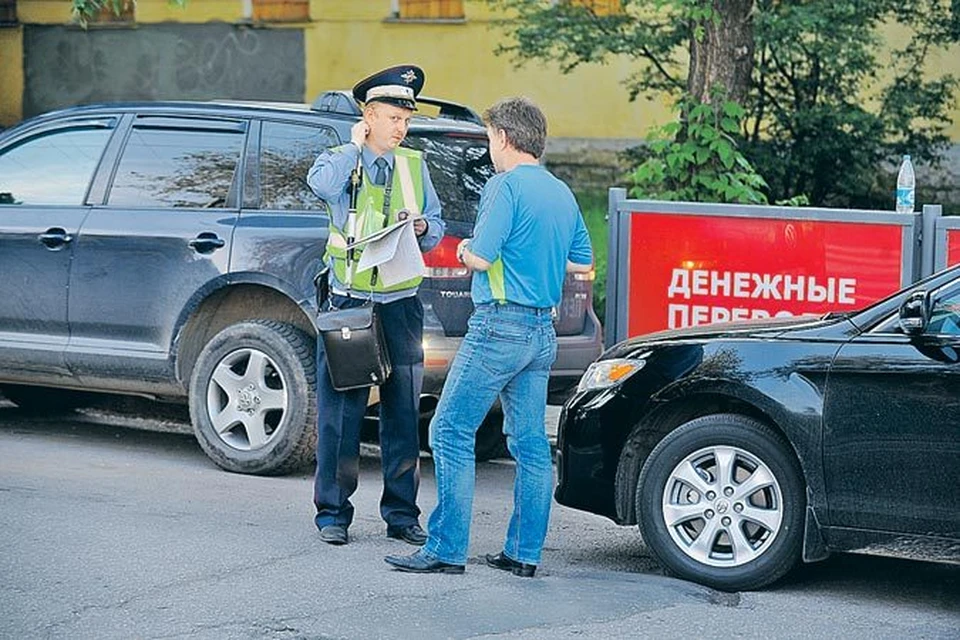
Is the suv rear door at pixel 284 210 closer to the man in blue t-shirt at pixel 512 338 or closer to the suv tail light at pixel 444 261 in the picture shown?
the suv tail light at pixel 444 261

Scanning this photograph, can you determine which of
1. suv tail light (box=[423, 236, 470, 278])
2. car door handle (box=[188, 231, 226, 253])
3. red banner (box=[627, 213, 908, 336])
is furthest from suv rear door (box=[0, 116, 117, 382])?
red banner (box=[627, 213, 908, 336])

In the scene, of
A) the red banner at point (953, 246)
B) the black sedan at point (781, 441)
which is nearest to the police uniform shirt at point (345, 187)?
the black sedan at point (781, 441)

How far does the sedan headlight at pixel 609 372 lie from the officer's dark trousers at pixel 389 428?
72 cm

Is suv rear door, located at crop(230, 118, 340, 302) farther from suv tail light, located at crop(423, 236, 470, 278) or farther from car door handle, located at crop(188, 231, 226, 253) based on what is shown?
suv tail light, located at crop(423, 236, 470, 278)

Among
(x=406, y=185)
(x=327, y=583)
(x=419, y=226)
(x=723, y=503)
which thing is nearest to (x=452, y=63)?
(x=406, y=185)

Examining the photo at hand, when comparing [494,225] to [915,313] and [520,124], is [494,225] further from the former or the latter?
[915,313]

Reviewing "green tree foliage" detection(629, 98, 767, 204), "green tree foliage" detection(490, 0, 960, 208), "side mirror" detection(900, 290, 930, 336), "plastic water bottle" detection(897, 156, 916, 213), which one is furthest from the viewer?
"green tree foliage" detection(490, 0, 960, 208)

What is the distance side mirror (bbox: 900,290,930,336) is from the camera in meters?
6.41

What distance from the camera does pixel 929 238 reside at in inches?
353

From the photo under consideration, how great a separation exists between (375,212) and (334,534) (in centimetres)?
133

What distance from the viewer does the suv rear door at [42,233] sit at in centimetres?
938

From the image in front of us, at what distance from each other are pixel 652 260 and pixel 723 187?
2.23 m

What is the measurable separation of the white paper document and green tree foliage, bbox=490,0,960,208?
758cm

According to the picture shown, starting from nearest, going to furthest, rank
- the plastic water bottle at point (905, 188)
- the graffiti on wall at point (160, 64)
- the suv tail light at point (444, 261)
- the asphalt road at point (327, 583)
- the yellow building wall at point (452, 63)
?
1. the asphalt road at point (327, 583)
2. the suv tail light at point (444, 261)
3. the plastic water bottle at point (905, 188)
4. the yellow building wall at point (452, 63)
5. the graffiti on wall at point (160, 64)
